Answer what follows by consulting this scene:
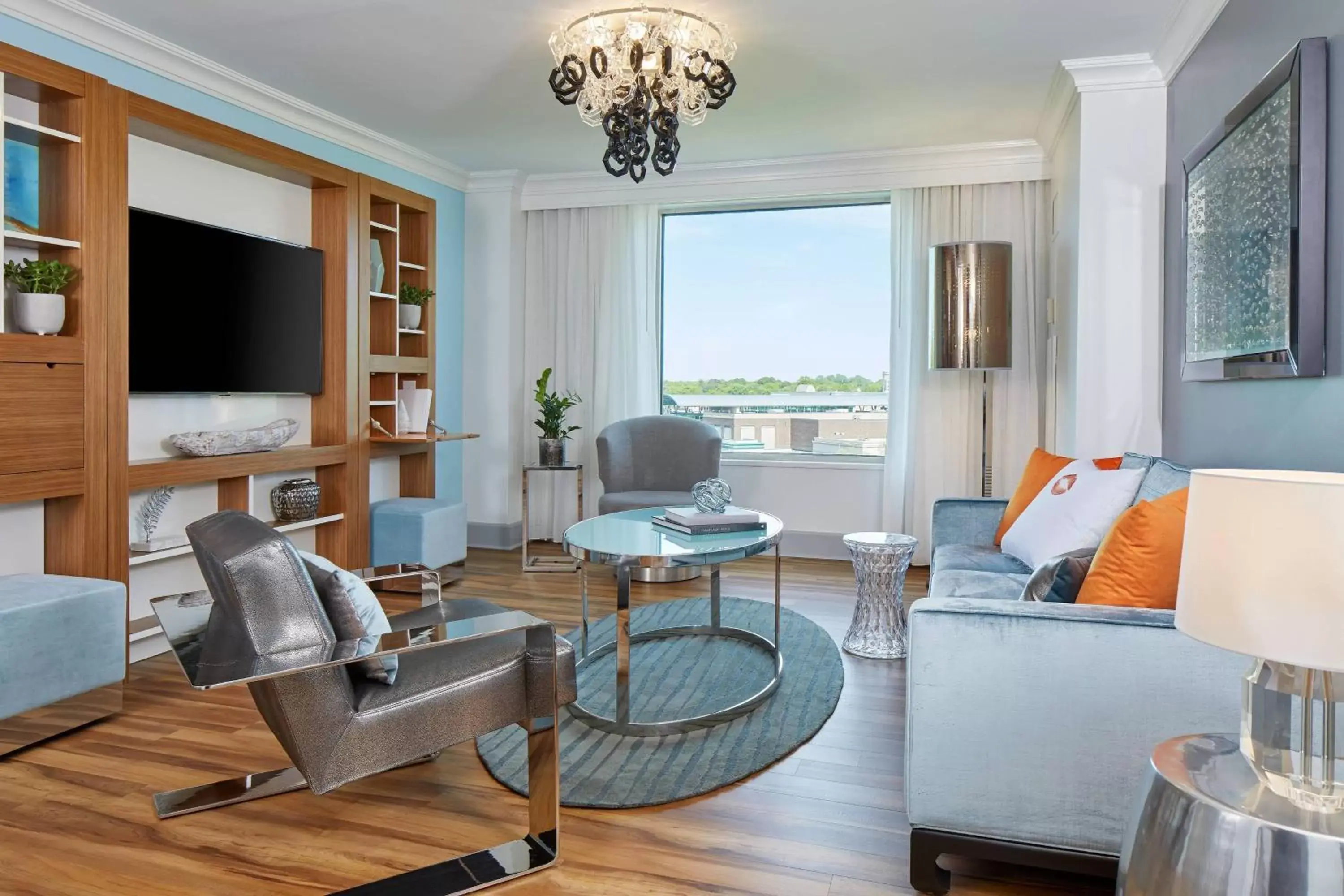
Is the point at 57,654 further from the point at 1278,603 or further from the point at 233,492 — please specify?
the point at 1278,603

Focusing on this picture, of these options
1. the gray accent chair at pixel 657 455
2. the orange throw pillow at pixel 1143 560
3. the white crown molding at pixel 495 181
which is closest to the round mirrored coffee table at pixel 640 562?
the orange throw pillow at pixel 1143 560

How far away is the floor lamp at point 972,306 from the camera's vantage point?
184 inches

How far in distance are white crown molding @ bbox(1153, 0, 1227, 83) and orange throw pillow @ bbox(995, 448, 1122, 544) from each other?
156 cm

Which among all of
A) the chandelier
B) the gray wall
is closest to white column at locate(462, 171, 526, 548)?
the chandelier

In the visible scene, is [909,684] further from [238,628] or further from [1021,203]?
[1021,203]

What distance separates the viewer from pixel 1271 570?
1163 mm

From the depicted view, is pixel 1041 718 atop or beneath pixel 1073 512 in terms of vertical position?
beneath

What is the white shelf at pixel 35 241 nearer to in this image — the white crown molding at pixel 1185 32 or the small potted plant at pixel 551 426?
the small potted plant at pixel 551 426

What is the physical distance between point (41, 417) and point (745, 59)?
306 centimetres

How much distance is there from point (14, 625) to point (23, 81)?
1903 millimetres

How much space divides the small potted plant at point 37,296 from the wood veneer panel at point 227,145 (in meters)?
0.78

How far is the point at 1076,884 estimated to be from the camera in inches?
79.5

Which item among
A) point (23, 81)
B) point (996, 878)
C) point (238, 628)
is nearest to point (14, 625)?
point (238, 628)

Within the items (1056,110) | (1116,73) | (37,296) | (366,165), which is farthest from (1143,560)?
(366,165)
